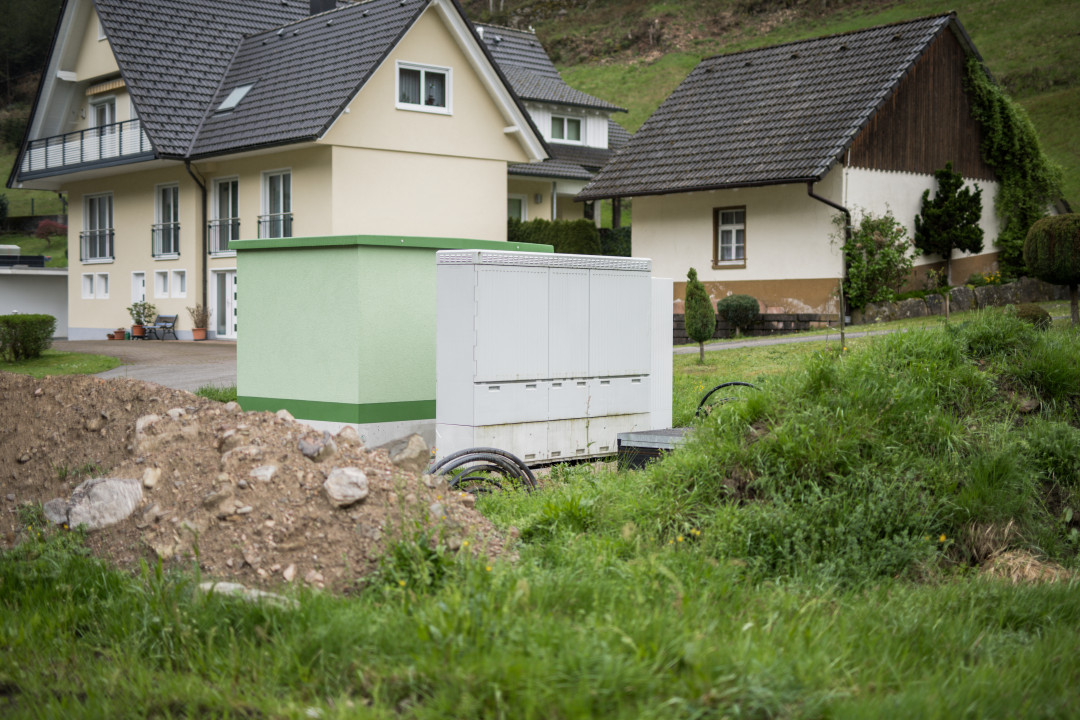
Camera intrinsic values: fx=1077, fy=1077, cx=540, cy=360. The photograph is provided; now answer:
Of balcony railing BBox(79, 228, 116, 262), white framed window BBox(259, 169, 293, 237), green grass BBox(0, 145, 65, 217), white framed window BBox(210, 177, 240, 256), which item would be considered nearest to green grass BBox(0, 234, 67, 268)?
A: green grass BBox(0, 145, 65, 217)

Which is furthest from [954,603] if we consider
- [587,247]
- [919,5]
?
[919,5]

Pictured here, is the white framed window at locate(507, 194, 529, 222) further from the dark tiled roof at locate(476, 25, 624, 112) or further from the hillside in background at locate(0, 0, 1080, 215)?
the hillside in background at locate(0, 0, 1080, 215)

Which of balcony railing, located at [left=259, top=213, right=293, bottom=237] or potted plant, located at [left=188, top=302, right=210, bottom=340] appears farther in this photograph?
potted plant, located at [left=188, top=302, right=210, bottom=340]

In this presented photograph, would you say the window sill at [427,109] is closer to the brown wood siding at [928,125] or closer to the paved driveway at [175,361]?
the paved driveway at [175,361]

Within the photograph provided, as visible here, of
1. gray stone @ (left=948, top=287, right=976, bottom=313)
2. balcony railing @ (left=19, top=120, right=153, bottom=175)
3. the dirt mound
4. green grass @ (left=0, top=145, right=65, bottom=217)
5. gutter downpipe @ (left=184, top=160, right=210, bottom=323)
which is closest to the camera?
the dirt mound

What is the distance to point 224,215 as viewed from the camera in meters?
30.9

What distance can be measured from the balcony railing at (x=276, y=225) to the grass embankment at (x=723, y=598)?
22.4 m

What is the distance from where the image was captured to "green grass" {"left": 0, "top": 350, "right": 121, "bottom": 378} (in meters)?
19.0

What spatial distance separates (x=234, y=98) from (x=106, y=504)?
26.3 meters

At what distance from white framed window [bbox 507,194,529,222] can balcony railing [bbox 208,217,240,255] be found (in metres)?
10.6

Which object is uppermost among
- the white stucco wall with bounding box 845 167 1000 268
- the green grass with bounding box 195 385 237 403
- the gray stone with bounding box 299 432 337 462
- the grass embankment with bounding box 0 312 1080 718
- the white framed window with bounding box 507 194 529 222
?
the white framed window with bounding box 507 194 529 222

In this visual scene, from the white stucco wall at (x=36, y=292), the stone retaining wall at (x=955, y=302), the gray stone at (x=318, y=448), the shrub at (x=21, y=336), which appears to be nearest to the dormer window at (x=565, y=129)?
the stone retaining wall at (x=955, y=302)

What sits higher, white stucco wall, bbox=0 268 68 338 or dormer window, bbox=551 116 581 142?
dormer window, bbox=551 116 581 142

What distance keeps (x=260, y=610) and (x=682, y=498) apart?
8.80 ft
